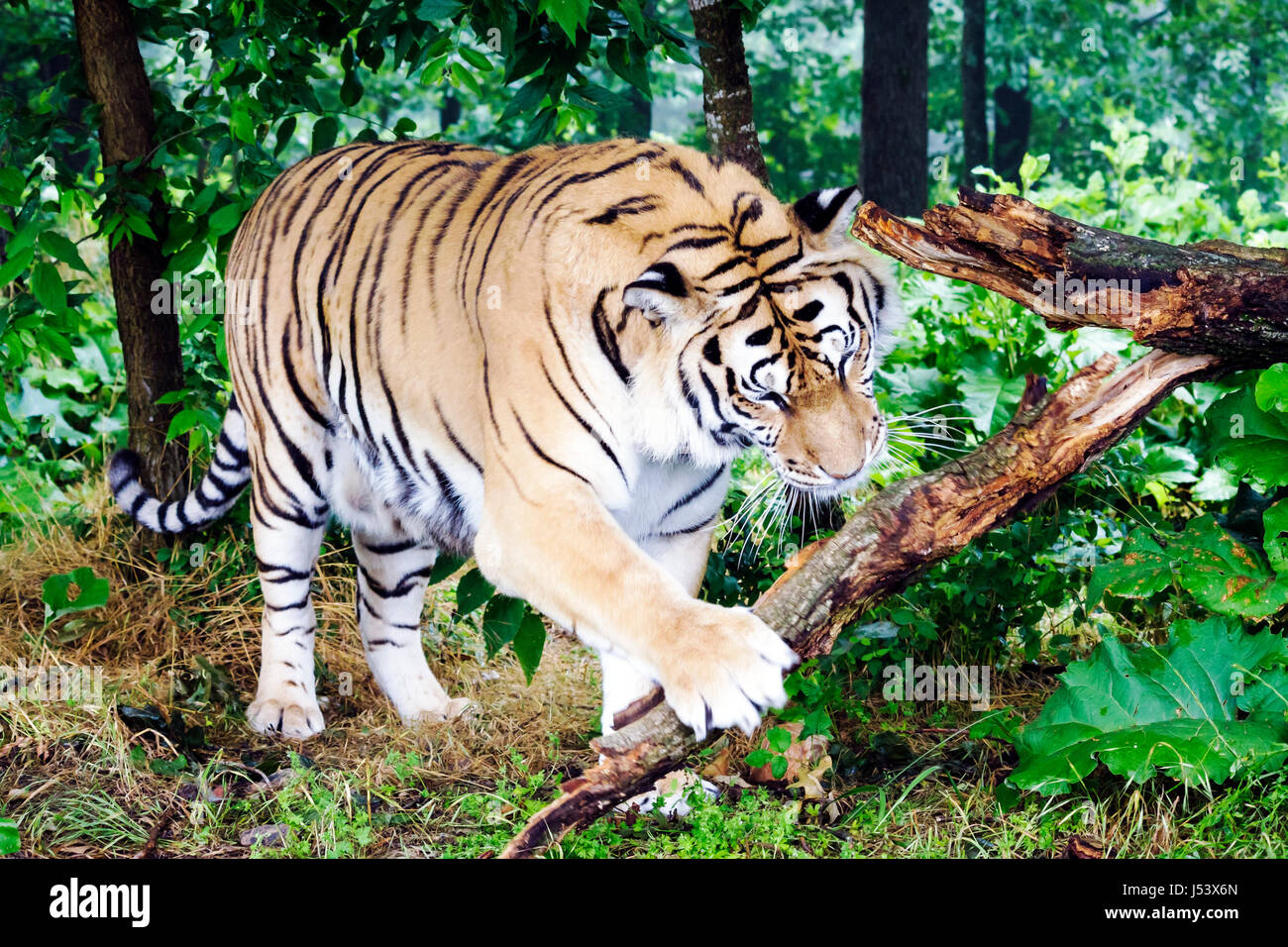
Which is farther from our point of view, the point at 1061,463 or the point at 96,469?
the point at 96,469

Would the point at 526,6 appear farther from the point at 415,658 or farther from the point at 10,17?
the point at 10,17

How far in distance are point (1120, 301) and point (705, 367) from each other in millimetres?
1053

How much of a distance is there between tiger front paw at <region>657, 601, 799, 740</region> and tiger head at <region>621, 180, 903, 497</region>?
0.47 m

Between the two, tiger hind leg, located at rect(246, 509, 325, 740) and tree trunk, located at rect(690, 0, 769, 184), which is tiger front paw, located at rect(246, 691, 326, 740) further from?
tree trunk, located at rect(690, 0, 769, 184)

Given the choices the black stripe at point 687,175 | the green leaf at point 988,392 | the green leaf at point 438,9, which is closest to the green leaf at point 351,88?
the green leaf at point 438,9

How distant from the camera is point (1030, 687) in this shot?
4.01 meters

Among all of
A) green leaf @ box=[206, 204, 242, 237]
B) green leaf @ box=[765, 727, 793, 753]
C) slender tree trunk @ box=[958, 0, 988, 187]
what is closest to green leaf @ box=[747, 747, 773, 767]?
green leaf @ box=[765, 727, 793, 753]

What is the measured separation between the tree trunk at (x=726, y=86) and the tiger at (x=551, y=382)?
2.71 ft

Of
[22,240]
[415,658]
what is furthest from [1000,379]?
[22,240]

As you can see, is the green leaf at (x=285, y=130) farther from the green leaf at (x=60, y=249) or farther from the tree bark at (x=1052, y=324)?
the tree bark at (x=1052, y=324)

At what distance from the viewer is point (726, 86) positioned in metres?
4.12

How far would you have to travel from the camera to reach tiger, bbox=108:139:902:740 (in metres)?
2.76

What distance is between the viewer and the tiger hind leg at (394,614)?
423 cm

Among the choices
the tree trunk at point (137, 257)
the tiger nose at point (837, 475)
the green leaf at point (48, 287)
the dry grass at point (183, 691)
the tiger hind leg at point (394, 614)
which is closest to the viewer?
the tiger nose at point (837, 475)
